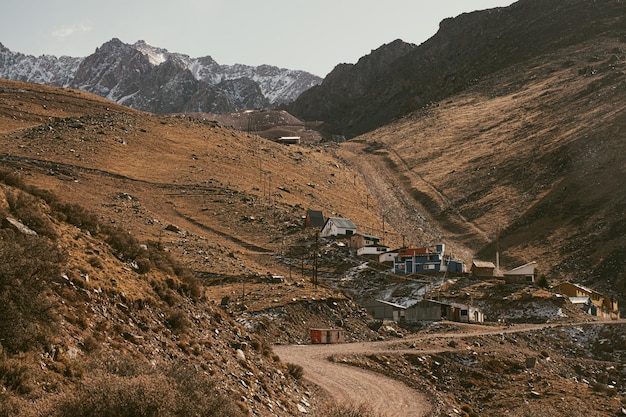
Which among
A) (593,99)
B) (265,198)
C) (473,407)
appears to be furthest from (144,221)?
(593,99)

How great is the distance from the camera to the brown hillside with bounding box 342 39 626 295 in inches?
3720

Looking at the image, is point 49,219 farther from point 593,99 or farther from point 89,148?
point 593,99

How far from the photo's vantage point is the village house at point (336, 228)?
89.6 m

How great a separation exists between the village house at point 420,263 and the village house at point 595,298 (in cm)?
1127

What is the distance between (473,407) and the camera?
3534cm

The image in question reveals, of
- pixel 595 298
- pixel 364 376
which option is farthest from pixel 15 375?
pixel 595 298

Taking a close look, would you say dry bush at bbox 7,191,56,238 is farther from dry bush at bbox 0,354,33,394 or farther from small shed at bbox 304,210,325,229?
small shed at bbox 304,210,325,229

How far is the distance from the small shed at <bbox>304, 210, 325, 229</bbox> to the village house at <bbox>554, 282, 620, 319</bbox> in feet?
101

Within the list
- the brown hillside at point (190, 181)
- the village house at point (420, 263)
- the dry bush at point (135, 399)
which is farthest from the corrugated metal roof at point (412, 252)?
the dry bush at point (135, 399)

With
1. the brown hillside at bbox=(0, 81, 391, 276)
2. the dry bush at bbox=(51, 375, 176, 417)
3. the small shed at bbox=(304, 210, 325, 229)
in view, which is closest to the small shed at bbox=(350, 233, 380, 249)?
the small shed at bbox=(304, 210, 325, 229)

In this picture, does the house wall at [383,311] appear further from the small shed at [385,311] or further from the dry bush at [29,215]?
the dry bush at [29,215]

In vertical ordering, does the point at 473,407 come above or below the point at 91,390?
below

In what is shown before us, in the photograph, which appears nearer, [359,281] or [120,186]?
[359,281]

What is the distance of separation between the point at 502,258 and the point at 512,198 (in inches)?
970
